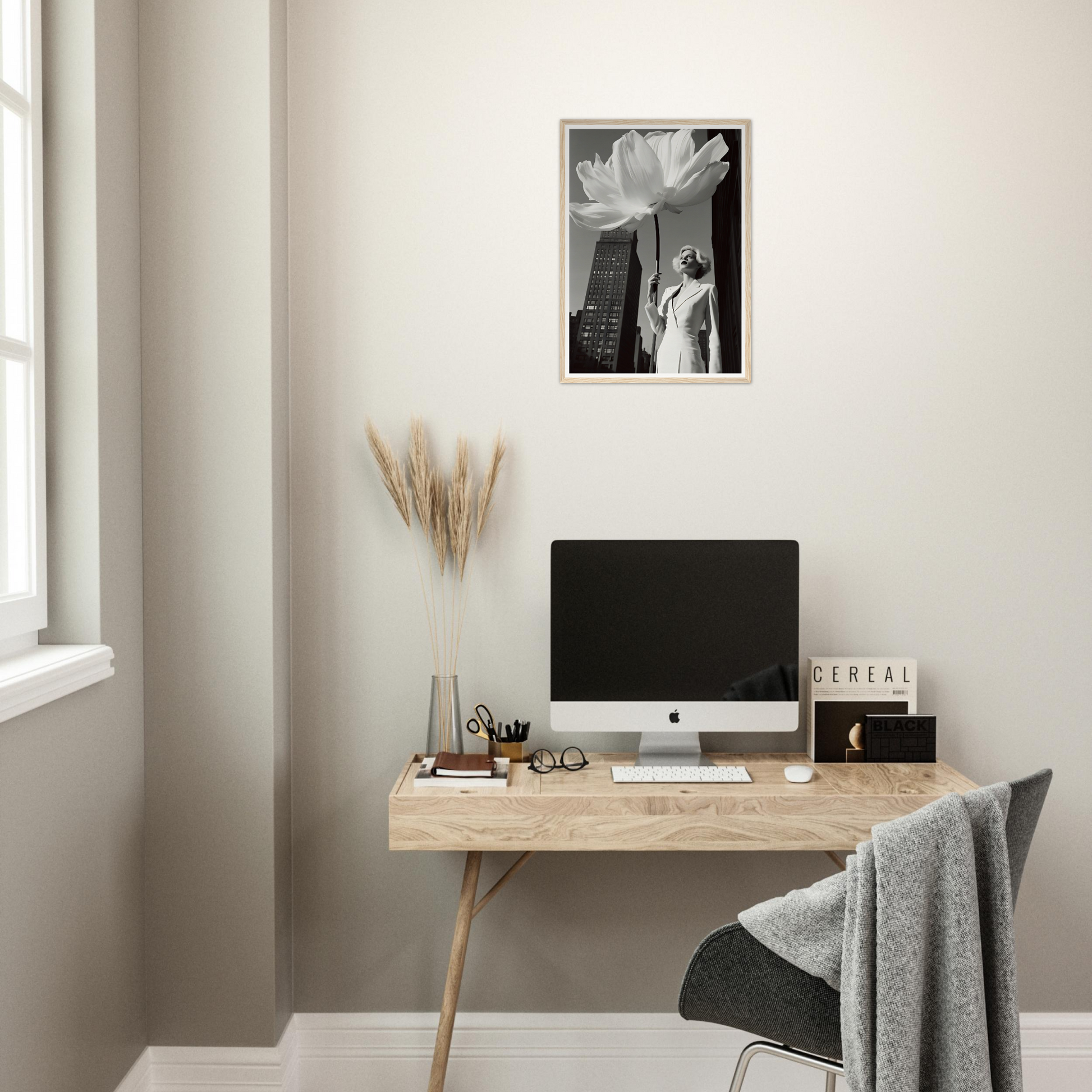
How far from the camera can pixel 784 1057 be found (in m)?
1.55

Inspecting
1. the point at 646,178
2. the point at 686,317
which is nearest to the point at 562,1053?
the point at 686,317

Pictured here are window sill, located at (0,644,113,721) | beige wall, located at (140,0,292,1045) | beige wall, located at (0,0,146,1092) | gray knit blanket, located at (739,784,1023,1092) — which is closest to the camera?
gray knit blanket, located at (739,784,1023,1092)

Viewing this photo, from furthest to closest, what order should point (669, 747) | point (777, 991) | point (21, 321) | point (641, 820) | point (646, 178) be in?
point (646, 178)
point (669, 747)
point (641, 820)
point (21, 321)
point (777, 991)

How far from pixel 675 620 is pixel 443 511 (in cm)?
60

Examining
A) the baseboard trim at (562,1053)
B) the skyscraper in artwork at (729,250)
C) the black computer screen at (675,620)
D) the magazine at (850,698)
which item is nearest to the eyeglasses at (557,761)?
the black computer screen at (675,620)

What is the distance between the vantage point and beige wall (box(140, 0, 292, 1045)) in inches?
80.5

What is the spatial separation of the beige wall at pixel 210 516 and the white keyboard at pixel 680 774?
78cm

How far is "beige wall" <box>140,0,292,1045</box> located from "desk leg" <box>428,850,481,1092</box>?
398 mm

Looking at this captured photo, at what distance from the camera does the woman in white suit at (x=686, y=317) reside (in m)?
2.21

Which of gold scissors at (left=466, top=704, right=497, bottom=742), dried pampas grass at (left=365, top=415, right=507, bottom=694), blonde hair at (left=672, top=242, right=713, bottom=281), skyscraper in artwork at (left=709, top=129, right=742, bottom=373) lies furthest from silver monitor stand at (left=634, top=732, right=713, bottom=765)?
blonde hair at (left=672, top=242, right=713, bottom=281)

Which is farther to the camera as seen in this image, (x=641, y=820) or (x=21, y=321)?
(x=641, y=820)

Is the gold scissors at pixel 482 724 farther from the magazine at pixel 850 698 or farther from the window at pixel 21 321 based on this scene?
the window at pixel 21 321

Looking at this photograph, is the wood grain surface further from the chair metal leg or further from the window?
the window

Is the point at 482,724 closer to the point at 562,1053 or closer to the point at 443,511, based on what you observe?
the point at 443,511
